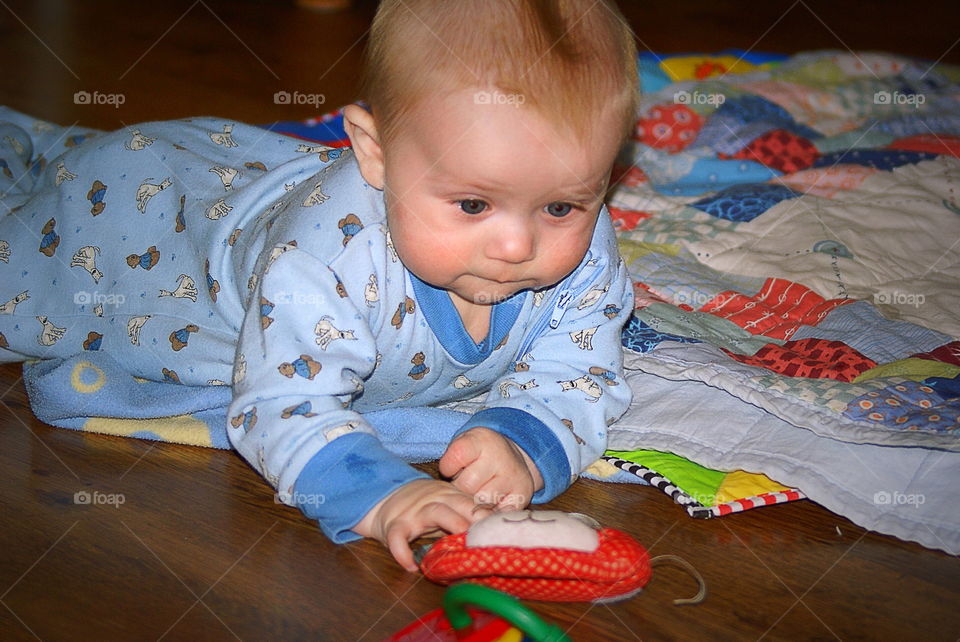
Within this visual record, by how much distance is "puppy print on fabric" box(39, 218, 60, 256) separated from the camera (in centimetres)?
117

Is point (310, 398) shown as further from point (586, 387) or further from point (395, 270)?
point (586, 387)

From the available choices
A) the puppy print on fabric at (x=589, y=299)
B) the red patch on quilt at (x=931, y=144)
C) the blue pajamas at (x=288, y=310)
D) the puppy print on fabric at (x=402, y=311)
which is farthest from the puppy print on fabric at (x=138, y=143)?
the red patch on quilt at (x=931, y=144)

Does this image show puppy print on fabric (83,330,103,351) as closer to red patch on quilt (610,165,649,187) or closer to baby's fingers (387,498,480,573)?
Result: baby's fingers (387,498,480,573)

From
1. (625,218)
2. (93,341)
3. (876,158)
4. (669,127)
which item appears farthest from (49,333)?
(876,158)

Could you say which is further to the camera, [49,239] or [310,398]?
[49,239]

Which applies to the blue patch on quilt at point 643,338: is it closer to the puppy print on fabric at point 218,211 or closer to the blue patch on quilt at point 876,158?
the puppy print on fabric at point 218,211

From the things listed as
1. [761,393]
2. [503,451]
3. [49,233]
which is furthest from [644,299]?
[49,233]

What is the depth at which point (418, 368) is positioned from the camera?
1018 millimetres

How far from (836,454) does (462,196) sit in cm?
45

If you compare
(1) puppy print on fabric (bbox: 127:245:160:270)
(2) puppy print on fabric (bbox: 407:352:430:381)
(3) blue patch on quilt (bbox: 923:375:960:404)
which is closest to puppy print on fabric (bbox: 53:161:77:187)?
(1) puppy print on fabric (bbox: 127:245:160:270)

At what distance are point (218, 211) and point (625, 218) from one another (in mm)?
611

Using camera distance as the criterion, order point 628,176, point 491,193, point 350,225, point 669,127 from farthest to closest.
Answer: point 669,127 < point 628,176 < point 350,225 < point 491,193

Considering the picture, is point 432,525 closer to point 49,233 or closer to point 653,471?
point 653,471

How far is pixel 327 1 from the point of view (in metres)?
2.78
